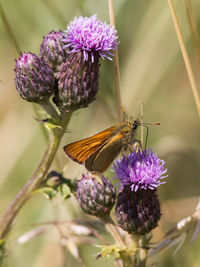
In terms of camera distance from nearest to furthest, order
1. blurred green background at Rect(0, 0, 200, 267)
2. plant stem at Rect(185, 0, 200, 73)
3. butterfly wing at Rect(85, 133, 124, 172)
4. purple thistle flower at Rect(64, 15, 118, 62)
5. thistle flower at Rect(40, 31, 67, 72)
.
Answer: butterfly wing at Rect(85, 133, 124, 172) → purple thistle flower at Rect(64, 15, 118, 62) → thistle flower at Rect(40, 31, 67, 72) → plant stem at Rect(185, 0, 200, 73) → blurred green background at Rect(0, 0, 200, 267)

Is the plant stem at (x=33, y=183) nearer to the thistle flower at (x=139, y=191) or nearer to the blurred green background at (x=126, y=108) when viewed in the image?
the thistle flower at (x=139, y=191)

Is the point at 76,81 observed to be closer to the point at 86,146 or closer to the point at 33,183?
the point at 86,146

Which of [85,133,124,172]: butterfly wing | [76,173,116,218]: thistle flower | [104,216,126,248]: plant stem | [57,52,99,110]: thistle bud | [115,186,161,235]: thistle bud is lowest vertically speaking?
[104,216,126,248]: plant stem

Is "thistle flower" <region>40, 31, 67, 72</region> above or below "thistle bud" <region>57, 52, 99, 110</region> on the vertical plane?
above

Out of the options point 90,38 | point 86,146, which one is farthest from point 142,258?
point 90,38

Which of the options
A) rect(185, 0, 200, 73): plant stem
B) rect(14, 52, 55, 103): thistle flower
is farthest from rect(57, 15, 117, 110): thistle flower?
rect(185, 0, 200, 73): plant stem

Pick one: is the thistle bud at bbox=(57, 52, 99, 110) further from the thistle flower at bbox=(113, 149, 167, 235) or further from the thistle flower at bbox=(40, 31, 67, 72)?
the thistle flower at bbox=(113, 149, 167, 235)

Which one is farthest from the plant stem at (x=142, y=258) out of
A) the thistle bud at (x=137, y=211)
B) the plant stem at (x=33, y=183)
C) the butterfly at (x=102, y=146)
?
the plant stem at (x=33, y=183)
